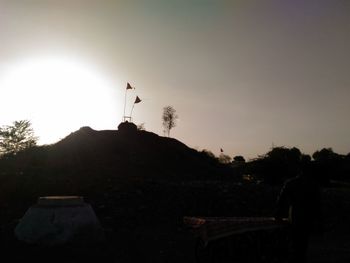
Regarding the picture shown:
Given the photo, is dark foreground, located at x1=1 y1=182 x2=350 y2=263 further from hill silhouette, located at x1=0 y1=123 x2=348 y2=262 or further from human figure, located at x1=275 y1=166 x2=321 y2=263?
human figure, located at x1=275 y1=166 x2=321 y2=263

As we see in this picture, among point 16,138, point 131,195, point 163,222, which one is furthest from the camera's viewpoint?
point 16,138

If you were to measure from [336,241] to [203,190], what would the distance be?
21.7ft

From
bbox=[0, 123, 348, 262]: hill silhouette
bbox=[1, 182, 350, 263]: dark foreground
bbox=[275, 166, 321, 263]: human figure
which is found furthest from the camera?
bbox=[0, 123, 348, 262]: hill silhouette

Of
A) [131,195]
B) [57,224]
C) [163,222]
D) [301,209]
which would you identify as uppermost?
[131,195]

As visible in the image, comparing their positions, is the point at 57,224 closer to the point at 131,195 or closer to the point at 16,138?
the point at 131,195

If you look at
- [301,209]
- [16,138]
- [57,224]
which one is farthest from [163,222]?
[16,138]

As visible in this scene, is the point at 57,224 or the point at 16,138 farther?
the point at 16,138

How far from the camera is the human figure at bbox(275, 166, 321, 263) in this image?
7512 mm

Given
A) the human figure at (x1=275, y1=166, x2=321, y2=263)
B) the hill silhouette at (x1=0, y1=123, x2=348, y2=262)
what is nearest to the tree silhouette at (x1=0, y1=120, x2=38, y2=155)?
the hill silhouette at (x1=0, y1=123, x2=348, y2=262)

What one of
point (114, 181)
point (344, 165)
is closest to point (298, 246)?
point (114, 181)

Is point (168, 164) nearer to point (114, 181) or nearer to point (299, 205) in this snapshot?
point (114, 181)

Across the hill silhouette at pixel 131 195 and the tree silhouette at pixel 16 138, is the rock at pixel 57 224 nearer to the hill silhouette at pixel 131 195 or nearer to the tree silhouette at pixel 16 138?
the hill silhouette at pixel 131 195

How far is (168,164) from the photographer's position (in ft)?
110

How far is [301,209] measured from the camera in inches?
297
